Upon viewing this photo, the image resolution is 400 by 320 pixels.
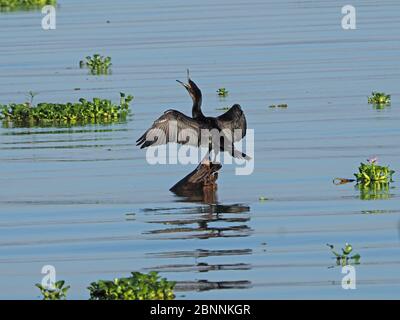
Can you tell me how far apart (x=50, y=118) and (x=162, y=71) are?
5011 millimetres

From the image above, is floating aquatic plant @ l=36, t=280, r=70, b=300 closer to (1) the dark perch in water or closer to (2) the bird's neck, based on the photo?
(1) the dark perch in water

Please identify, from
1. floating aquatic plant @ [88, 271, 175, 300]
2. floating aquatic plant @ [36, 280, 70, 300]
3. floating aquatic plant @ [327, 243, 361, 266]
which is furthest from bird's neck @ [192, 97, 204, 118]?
floating aquatic plant @ [88, 271, 175, 300]

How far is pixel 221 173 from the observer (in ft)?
53.0

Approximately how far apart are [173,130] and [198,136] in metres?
0.28

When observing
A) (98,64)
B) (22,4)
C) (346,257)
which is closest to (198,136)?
(346,257)

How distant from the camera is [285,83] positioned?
2306 cm

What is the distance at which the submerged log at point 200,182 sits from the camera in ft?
49.2

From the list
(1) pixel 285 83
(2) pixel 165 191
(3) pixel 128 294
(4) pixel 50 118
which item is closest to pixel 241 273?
(3) pixel 128 294

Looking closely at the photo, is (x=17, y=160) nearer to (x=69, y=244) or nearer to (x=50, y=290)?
(x=69, y=244)

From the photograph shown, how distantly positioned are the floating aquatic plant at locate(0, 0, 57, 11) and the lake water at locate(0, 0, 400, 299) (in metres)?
9.44

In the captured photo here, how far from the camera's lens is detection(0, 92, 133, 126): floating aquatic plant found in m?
20.2

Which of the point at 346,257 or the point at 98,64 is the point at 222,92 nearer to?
the point at 98,64

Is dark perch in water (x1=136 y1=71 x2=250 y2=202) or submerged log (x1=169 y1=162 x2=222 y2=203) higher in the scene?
dark perch in water (x1=136 y1=71 x2=250 y2=202)

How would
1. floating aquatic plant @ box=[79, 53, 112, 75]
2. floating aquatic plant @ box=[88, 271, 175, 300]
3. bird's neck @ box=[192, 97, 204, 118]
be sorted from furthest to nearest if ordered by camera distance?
floating aquatic plant @ box=[79, 53, 112, 75]
bird's neck @ box=[192, 97, 204, 118]
floating aquatic plant @ box=[88, 271, 175, 300]
